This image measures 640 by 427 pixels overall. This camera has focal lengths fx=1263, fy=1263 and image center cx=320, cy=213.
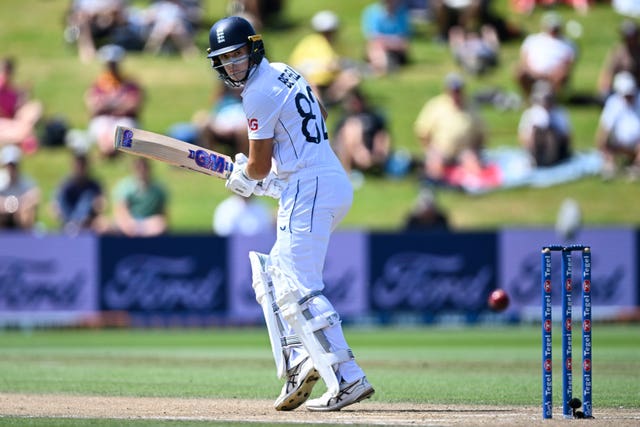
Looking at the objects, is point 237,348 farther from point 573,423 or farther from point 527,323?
point 573,423

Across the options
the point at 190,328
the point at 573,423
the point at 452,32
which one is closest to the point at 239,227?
the point at 190,328

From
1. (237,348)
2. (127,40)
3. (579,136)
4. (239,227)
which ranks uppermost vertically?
(127,40)

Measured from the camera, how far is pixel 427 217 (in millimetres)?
17984

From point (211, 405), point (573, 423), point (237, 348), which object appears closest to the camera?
point (573, 423)

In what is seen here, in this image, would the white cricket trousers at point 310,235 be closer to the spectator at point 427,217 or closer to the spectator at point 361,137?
the spectator at point 427,217

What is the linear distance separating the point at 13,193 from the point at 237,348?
609 centimetres

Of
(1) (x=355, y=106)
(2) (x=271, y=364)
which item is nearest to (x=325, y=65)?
(1) (x=355, y=106)

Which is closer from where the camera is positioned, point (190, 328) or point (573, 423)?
point (573, 423)

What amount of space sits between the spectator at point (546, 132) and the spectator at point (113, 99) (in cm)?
647

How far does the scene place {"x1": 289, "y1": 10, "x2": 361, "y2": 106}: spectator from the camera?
2112cm

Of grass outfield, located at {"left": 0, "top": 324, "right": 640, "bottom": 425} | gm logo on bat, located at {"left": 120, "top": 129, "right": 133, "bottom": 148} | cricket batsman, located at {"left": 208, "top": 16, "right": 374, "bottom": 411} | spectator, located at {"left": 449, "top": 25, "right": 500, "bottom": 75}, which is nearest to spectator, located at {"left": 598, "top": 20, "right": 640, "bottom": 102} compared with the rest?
spectator, located at {"left": 449, "top": 25, "right": 500, "bottom": 75}

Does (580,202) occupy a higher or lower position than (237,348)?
higher

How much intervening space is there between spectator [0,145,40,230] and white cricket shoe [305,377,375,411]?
38.9 feet

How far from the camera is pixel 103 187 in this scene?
21016 mm
